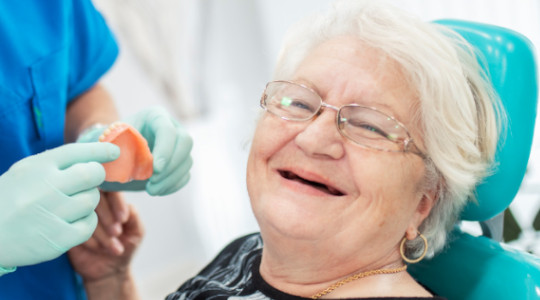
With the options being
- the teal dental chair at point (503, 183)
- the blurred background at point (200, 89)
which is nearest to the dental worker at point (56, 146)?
the teal dental chair at point (503, 183)

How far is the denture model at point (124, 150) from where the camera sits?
1199 mm

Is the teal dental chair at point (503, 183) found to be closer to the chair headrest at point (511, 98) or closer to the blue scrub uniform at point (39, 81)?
the chair headrest at point (511, 98)

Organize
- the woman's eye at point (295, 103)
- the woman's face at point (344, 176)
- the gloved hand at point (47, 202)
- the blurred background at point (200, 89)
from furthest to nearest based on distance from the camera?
the blurred background at point (200, 89)
the woman's eye at point (295, 103)
the woman's face at point (344, 176)
the gloved hand at point (47, 202)

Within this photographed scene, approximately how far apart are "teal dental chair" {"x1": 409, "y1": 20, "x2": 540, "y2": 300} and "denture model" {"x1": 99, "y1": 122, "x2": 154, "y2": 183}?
2.86 feet

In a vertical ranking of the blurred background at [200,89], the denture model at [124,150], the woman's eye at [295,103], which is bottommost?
the blurred background at [200,89]

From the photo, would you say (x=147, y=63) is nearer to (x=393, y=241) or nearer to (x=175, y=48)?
(x=175, y=48)

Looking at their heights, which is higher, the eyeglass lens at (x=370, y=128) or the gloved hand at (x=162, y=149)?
the eyeglass lens at (x=370, y=128)

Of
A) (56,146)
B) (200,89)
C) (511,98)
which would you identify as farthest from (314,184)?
(200,89)

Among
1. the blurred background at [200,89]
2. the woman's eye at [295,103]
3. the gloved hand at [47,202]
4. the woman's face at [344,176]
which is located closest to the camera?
the gloved hand at [47,202]

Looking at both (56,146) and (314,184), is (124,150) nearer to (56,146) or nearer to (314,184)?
(56,146)

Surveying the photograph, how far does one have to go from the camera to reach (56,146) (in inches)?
57.5

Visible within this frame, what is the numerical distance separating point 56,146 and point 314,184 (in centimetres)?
79

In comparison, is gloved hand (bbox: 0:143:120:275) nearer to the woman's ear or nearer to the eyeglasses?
the eyeglasses

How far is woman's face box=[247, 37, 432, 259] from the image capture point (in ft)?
3.79
